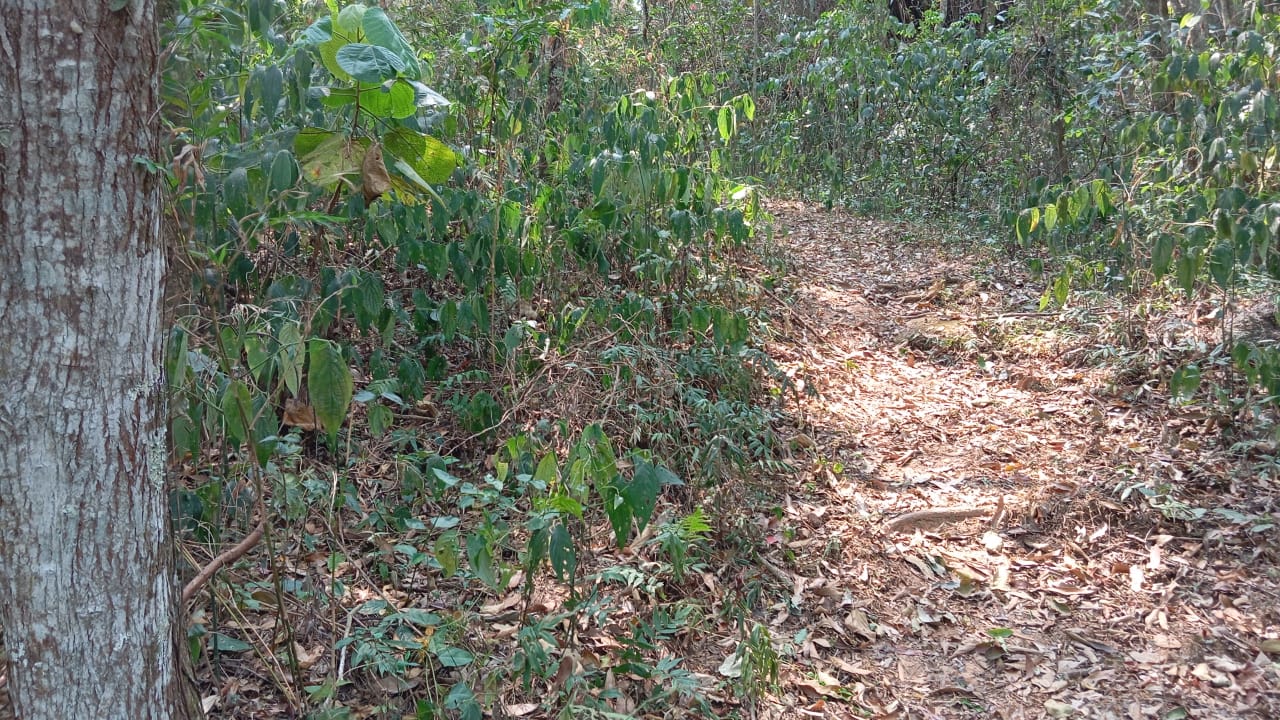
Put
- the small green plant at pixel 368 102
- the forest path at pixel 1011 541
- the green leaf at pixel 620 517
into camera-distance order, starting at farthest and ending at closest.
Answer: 1. the forest path at pixel 1011 541
2. the green leaf at pixel 620 517
3. the small green plant at pixel 368 102

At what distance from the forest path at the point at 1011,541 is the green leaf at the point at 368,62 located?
2224 mm

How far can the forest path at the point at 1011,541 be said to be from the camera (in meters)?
3.10

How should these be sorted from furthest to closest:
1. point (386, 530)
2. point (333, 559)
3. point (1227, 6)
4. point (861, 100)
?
point (861, 100), point (1227, 6), point (386, 530), point (333, 559)

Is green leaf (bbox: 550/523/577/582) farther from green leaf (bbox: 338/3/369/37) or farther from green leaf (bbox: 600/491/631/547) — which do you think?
green leaf (bbox: 338/3/369/37)

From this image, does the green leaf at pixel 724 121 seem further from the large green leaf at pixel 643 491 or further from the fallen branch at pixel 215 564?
the fallen branch at pixel 215 564

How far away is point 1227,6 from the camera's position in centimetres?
545

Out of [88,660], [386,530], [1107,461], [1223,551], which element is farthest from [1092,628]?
[88,660]

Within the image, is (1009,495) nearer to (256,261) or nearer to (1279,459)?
(1279,459)

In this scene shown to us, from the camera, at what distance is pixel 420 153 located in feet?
8.30

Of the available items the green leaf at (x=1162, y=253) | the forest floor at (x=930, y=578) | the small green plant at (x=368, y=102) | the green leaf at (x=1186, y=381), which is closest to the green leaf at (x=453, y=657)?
the forest floor at (x=930, y=578)

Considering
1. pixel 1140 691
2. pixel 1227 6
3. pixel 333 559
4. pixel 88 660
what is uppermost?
pixel 1227 6

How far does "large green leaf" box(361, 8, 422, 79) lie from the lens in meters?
2.27

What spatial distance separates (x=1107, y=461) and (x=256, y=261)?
3867 millimetres

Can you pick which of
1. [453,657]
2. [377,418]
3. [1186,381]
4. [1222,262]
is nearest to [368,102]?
[377,418]
